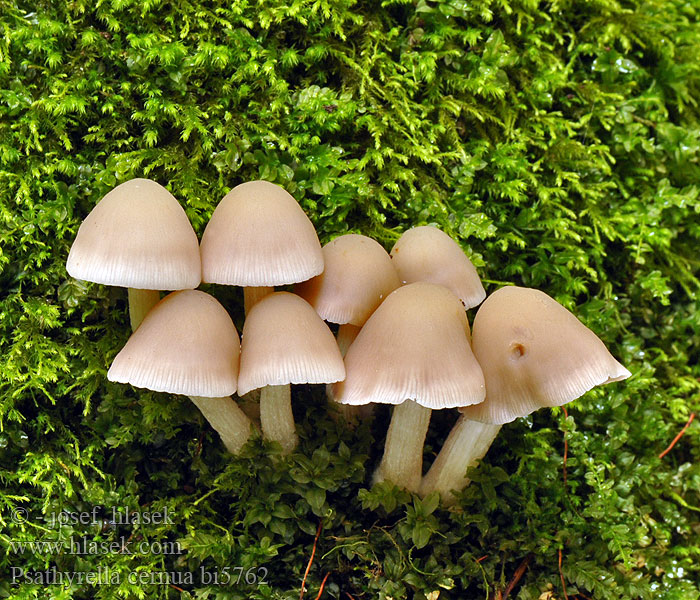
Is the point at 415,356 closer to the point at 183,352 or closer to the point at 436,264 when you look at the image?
the point at 436,264

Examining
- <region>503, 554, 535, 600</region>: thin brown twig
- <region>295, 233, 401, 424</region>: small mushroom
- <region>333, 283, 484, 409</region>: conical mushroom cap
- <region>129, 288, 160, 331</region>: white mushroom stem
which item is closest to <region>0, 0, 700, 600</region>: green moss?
<region>503, 554, 535, 600</region>: thin brown twig

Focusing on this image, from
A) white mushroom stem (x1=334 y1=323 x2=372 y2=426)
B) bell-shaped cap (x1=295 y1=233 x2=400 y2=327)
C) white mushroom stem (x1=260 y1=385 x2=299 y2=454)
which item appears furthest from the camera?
white mushroom stem (x1=334 y1=323 x2=372 y2=426)

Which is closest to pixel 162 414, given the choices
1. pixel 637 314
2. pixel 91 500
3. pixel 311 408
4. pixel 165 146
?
pixel 91 500

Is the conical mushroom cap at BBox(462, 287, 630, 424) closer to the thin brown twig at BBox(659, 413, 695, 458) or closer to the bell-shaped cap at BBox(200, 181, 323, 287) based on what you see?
the bell-shaped cap at BBox(200, 181, 323, 287)

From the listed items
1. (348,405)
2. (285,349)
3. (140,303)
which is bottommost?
(348,405)

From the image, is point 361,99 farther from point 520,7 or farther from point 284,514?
point 284,514

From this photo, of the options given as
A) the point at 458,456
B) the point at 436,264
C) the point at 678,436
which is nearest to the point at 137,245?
the point at 436,264
